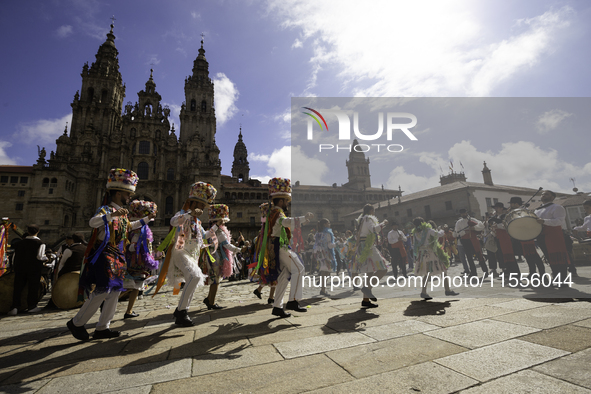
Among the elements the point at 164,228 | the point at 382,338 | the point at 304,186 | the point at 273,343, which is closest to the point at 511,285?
the point at 382,338

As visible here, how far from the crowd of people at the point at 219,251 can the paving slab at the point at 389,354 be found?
5.49 ft

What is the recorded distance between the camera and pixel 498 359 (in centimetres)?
223

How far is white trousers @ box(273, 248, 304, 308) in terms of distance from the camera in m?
4.17

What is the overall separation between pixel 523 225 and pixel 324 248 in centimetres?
443

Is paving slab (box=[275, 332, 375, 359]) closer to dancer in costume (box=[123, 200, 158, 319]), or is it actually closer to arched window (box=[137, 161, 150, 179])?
dancer in costume (box=[123, 200, 158, 319])

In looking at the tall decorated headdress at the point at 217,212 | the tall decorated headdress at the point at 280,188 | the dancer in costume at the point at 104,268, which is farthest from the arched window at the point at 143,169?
the tall decorated headdress at the point at 280,188

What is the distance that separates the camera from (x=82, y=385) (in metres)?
2.12

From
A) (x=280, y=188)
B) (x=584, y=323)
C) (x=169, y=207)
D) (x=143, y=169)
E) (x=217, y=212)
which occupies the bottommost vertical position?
(x=584, y=323)

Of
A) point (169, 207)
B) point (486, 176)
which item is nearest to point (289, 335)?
point (486, 176)

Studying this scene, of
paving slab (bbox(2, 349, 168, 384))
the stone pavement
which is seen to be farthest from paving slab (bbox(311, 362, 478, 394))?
paving slab (bbox(2, 349, 168, 384))

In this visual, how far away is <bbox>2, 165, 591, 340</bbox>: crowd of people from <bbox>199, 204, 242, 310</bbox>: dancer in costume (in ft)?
0.07

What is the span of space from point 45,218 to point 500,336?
143 ft

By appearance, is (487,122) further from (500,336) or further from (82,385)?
(82,385)

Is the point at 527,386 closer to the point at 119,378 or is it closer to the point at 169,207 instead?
the point at 119,378
